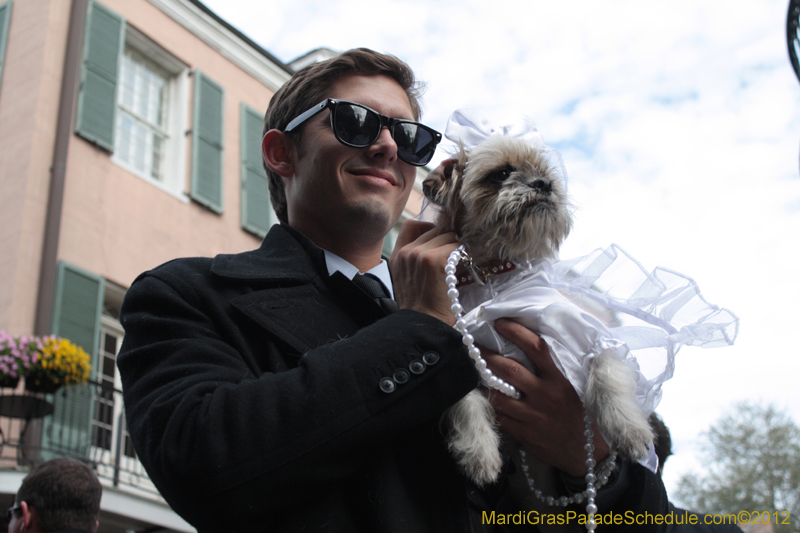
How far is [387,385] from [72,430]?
8181 mm

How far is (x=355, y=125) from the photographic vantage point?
92.5 inches

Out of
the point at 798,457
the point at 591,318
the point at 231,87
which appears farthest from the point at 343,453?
the point at 798,457

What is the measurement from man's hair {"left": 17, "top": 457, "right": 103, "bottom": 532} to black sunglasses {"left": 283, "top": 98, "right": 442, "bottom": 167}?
2125 mm

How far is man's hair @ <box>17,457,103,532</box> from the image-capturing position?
132 inches

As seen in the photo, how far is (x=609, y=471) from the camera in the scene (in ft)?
6.86

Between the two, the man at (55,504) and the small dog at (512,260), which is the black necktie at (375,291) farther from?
the man at (55,504)

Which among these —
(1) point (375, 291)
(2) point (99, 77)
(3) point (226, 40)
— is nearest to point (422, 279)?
(1) point (375, 291)

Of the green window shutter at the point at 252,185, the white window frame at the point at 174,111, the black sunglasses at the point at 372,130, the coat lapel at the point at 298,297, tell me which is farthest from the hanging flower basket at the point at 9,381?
the coat lapel at the point at 298,297

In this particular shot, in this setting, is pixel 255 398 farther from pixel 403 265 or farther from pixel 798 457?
pixel 798 457

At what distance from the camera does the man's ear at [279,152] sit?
8.67ft

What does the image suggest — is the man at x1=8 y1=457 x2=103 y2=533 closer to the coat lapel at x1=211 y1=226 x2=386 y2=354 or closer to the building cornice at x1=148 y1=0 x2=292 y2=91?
the coat lapel at x1=211 y1=226 x2=386 y2=354

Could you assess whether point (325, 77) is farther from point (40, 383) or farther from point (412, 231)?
point (40, 383)

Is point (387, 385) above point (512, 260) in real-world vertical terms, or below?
below

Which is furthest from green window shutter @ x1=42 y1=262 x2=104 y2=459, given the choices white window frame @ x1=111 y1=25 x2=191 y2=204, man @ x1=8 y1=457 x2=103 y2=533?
man @ x1=8 y1=457 x2=103 y2=533
